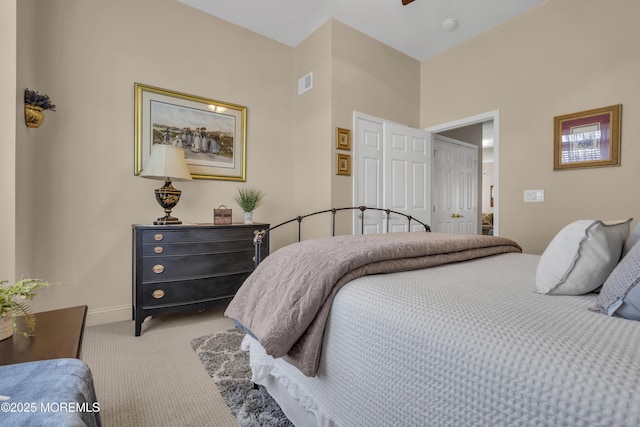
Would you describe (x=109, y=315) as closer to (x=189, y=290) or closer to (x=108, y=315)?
(x=108, y=315)

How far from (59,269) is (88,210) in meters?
0.51

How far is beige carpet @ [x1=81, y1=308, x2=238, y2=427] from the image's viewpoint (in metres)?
1.43

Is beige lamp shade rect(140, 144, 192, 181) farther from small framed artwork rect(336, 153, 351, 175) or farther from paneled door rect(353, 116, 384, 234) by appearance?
paneled door rect(353, 116, 384, 234)

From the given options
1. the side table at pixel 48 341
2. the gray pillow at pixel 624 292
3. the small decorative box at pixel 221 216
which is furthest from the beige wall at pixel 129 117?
the gray pillow at pixel 624 292

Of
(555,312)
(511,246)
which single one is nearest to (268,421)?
(555,312)

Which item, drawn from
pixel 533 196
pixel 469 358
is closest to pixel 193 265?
pixel 469 358

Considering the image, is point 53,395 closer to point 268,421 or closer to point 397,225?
point 268,421

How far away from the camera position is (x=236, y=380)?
5.60 ft

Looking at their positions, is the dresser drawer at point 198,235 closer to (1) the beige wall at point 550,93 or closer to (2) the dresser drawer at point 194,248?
(2) the dresser drawer at point 194,248

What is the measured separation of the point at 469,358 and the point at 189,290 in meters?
2.34

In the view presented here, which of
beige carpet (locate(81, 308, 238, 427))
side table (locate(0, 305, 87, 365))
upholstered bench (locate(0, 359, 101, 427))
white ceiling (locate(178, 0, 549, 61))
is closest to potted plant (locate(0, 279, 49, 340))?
side table (locate(0, 305, 87, 365))

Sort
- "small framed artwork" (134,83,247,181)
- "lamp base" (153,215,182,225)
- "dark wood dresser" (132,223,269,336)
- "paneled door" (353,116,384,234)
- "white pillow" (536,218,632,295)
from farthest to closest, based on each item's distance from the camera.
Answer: "paneled door" (353,116,384,234), "small framed artwork" (134,83,247,181), "lamp base" (153,215,182,225), "dark wood dresser" (132,223,269,336), "white pillow" (536,218,632,295)

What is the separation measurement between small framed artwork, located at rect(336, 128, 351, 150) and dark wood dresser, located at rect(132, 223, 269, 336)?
132 cm

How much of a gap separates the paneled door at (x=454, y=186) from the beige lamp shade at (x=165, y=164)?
3.23 m
